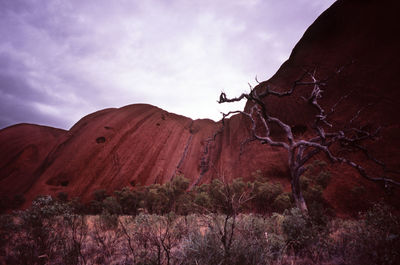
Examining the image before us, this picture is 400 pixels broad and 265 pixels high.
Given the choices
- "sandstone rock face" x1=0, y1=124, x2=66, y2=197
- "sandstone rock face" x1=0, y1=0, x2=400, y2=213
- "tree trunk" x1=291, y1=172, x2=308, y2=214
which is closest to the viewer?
"tree trunk" x1=291, y1=172, x2=308, y2=214

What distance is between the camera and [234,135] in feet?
74.5

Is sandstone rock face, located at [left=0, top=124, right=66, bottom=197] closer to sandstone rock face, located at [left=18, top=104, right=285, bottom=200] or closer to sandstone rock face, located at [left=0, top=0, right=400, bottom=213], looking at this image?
sandstone rock face, located at [left=0, top=0, right=400, bottom=213]

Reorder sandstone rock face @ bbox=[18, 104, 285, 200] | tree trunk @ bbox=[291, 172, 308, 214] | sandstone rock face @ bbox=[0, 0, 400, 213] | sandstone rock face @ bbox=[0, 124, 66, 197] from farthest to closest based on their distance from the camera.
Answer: sandstone rock face @ bbox=[0, 124, 66, 197] < sandstone rock face @ bbox=[18, 104, 285, 200] < sandstone rock face @ bbox=[0, 0, 400, 213] < tree trunk @ bbox=[291, 172, 308, 214]

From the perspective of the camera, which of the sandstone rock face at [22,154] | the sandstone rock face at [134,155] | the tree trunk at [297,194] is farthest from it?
the sandstone rock face at [22,154]

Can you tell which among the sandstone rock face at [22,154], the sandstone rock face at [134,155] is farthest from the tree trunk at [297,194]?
the sandstone rock face at [22,154]

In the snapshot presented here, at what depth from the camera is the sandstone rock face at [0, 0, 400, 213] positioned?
11.2 meters

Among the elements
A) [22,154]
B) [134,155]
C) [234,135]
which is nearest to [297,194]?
[234,135]

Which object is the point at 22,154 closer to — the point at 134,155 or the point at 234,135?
the point at 134,155

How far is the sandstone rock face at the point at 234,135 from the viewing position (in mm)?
11194

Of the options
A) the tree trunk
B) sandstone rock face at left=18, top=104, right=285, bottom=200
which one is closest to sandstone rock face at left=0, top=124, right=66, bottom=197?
sandstone rock face at left=18, top=104, right=285, bottom=200

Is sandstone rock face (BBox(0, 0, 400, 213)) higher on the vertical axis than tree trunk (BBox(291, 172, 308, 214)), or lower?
higher

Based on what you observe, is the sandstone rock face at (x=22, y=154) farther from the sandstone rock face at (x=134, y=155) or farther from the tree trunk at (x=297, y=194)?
the tree trunk at (x=297, y=194)

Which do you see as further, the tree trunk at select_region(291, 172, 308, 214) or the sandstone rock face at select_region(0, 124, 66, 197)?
the sandstone rock face at select_region(0, 124, 66, 197)

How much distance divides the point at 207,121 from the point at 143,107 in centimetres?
1243
